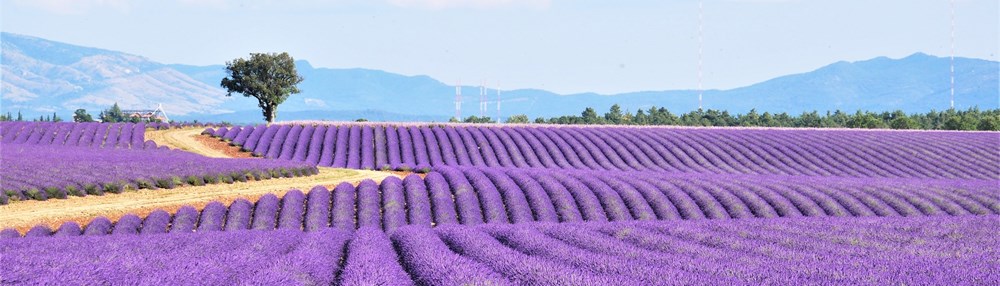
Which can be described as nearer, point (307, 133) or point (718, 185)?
point (718, 185)

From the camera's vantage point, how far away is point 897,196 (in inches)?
1059

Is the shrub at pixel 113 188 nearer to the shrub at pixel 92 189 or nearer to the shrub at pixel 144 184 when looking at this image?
the shrub at pixel 92 189

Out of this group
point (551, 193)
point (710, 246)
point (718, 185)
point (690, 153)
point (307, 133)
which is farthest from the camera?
point (307, 133)

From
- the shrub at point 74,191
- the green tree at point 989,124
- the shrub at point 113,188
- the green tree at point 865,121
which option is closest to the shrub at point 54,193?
the shrub at point 74,191

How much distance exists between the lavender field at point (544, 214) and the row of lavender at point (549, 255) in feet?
0.15

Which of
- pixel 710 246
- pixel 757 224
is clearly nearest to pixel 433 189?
pixel 757 224

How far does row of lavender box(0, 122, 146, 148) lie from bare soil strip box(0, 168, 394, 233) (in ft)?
59.4

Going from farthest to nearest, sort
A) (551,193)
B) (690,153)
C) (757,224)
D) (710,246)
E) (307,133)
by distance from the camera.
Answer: (307,133) < (690,153) < (551,193) < (757,224) < (710,246)

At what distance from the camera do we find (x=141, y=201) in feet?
86.0

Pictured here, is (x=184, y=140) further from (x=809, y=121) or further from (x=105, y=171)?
(x=809, y=121)

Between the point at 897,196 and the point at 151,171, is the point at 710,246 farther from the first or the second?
the point at 151,171

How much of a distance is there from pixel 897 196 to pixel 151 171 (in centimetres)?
2134

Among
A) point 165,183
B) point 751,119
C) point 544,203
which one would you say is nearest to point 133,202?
point 165,183

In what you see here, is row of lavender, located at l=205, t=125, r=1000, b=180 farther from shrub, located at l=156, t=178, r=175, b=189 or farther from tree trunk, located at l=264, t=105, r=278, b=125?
tree trunk, located at l=264, t=105, r=278, b=125
